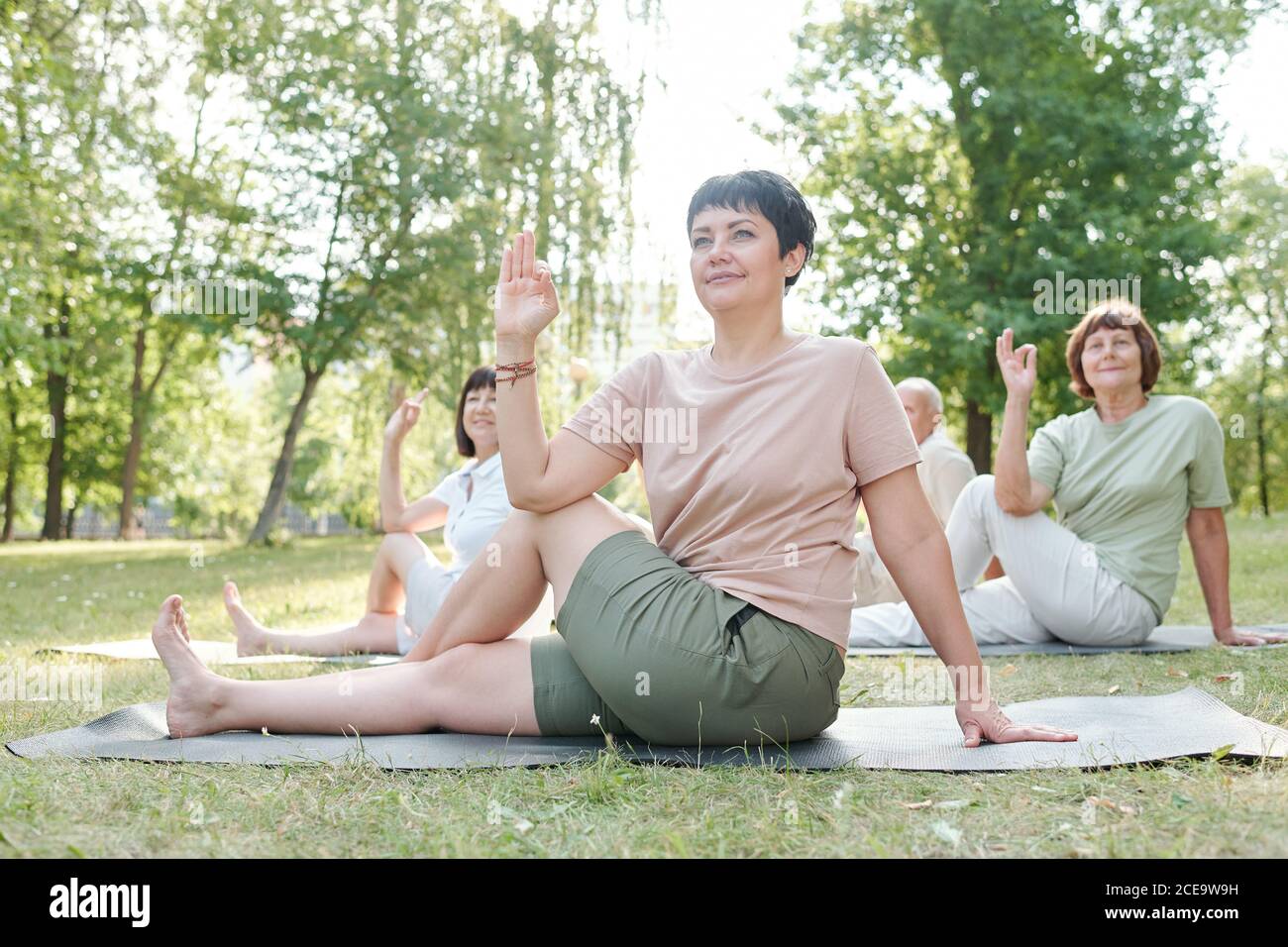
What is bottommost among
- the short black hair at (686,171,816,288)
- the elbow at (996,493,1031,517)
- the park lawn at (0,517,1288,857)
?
the park lawn at (0,517,1288,857)

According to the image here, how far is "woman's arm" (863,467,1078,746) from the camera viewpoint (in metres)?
2.87

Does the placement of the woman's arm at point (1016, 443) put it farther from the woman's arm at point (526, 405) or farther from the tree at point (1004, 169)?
the tree at point (1004, 169)

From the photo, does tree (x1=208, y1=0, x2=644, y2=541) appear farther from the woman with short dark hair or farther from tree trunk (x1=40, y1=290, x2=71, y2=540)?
the woman with short dark hair

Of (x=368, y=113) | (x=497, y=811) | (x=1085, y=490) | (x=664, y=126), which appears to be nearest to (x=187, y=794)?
(x=497, y=811)

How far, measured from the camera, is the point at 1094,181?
14.8m

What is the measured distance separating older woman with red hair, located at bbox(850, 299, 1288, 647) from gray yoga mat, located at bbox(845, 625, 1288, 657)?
8 cm

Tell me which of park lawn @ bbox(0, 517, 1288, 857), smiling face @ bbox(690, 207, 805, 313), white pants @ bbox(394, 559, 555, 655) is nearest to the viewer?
park lawn @ bbox(0, 517, 1288, 857)

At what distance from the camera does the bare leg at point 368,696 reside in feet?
10.0

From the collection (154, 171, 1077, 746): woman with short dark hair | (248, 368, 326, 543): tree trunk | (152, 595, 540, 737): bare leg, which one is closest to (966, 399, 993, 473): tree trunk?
(248, 368, 326, 543): tree trunk

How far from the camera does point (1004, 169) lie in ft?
49.9

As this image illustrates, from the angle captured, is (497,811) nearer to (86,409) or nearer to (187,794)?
(187,794)

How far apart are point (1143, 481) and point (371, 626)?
3.78 meters

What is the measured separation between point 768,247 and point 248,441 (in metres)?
33.8

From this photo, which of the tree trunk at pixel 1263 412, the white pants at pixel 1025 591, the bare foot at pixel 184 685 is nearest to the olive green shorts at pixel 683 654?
the bare foot at pixel 184 685
